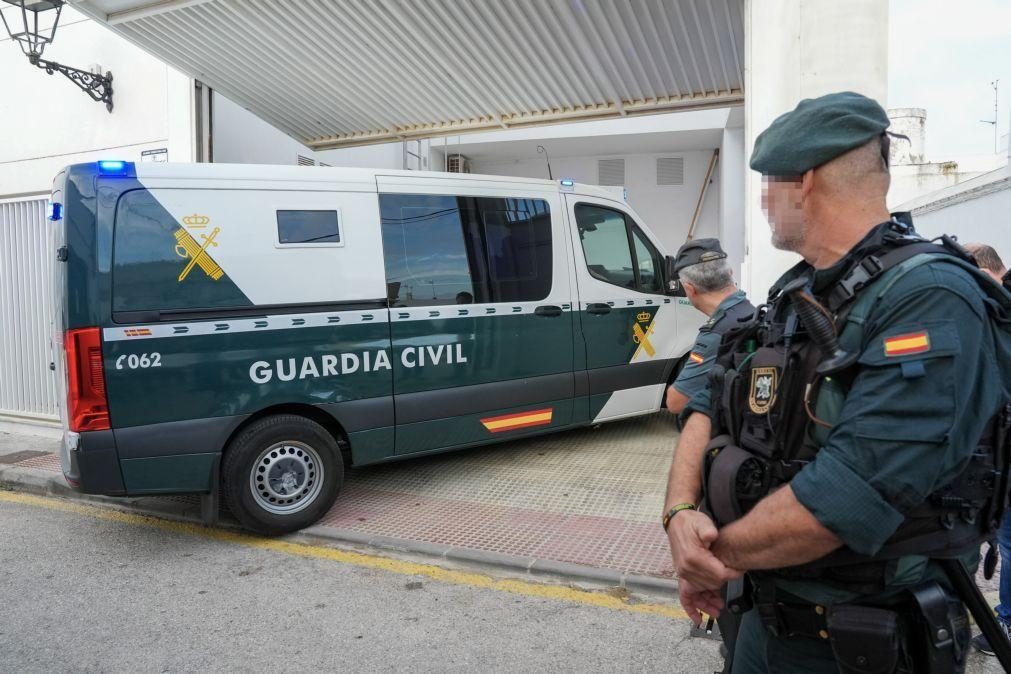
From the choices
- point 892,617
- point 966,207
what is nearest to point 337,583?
point 892,617

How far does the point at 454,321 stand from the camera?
16.5 ft

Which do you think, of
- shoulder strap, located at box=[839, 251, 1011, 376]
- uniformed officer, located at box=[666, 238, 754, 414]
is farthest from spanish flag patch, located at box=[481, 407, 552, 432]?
shoulder strap, located at box=[839, 251, 1011, 376]

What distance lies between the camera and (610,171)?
1333 centimetres

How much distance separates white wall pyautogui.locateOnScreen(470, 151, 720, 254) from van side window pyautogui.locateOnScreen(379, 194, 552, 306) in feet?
25.1

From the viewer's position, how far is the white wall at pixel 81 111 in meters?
8.23

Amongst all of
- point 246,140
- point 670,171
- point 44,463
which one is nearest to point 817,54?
point 246,140

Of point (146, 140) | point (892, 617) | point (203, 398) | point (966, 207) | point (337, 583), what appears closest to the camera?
point (892, 617)

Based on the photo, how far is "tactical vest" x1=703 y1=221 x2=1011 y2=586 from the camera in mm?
1233

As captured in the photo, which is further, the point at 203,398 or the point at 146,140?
the point at 146,140

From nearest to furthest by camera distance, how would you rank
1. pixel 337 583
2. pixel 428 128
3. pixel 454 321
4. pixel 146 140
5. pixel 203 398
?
pixel 337 583
pixel 203 398
pixel 454 321
pixel 146 140
pixel 428 128

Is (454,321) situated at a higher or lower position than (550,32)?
lower

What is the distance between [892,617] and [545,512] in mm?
3503

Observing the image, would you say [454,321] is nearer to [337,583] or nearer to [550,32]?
[337,583]

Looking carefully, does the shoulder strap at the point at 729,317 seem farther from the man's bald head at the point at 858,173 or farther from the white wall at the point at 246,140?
the white wall at the point at 246,140
